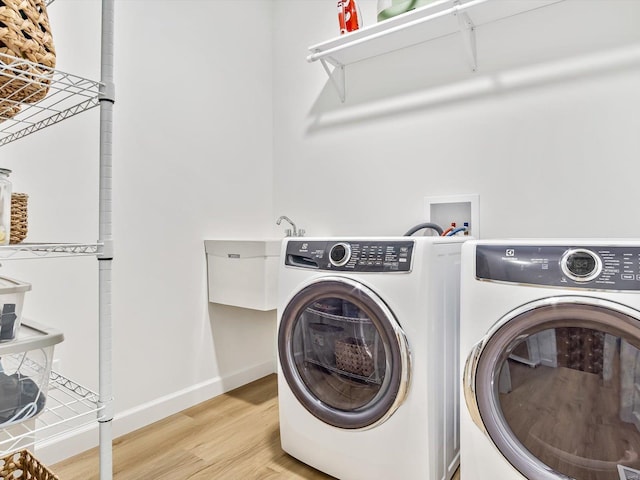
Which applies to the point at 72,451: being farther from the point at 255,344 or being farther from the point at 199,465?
the point at 255,344

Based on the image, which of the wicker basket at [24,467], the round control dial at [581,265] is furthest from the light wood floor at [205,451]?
the round control dial at [581,265]

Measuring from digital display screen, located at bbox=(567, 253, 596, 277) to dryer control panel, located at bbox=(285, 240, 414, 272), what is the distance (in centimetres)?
43

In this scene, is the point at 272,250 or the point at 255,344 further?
the point at 255,344

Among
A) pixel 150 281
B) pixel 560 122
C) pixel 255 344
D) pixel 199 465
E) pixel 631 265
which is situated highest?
pixel 560 122

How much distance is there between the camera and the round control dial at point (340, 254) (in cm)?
137

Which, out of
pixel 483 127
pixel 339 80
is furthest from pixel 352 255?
pixel 339 80

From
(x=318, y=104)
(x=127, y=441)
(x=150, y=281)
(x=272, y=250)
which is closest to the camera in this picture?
(x=127, y=441)

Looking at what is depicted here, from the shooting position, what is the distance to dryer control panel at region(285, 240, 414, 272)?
1.27 m

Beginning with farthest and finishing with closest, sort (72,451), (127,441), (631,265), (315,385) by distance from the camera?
(127,441), (72,451), (315,385), (631,265)

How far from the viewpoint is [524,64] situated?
169 centimetres

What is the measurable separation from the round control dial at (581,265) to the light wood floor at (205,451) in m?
0.88

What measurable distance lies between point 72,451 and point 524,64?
7.99ft

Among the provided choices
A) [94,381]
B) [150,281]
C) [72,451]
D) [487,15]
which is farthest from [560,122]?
[72,451]

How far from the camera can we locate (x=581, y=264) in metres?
0.99
